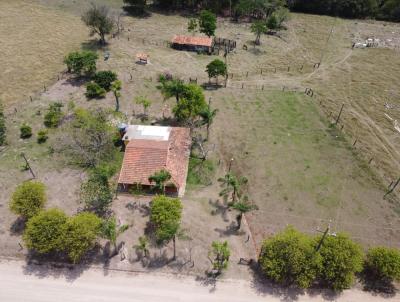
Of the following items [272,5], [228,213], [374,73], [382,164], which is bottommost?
[228,213]

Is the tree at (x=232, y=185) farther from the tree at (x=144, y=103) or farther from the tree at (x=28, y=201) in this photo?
the tree at (x=28, y=201)

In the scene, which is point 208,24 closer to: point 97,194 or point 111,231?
point 97,194

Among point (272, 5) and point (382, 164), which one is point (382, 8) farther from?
point (382, 164)

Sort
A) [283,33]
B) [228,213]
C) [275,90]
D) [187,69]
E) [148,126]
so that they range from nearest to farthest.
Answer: [228,213], [148,126], [275,90], [187,69], [283,33]

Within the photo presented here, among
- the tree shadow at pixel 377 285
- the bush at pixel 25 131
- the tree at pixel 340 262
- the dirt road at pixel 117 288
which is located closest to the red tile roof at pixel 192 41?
the bush at pixel 25 131

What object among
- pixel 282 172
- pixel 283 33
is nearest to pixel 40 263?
pixel 282 172

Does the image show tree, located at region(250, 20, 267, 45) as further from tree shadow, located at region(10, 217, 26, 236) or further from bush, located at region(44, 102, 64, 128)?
tree shadow, located at region(10, 217, 26, 236)

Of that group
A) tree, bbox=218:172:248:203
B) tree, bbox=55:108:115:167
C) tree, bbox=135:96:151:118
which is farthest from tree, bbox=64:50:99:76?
tree, bbox=218:172:248:203
